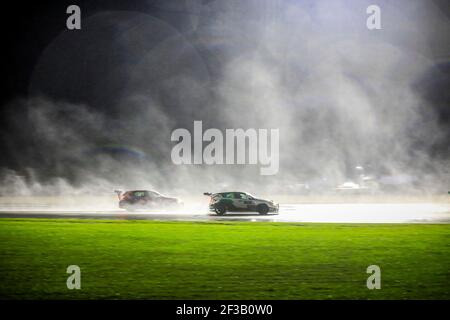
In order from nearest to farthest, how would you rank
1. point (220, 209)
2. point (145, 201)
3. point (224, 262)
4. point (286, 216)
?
1. point (224, 262)
2. point (286, 216)
3. point (220, 209)
4. point (145, 201)

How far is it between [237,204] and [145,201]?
658 centimetres

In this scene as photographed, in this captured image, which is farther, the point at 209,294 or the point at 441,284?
the point at 441,284

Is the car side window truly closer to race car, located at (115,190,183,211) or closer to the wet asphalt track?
the wet asphalt track

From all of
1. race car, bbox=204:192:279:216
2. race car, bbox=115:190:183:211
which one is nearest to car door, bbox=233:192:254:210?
race car, bbox=204:192:279:216

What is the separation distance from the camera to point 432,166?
52.4m

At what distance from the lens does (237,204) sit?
78.8ft

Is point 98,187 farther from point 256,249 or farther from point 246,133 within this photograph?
point 256,249

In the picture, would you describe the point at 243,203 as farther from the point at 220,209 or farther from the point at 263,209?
the point at 220,209

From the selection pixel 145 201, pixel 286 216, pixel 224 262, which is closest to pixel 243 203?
pixel 286 216

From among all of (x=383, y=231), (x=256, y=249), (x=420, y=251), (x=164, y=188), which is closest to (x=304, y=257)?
(x=256, y=249)

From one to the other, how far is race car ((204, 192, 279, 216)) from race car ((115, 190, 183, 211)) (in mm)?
4352

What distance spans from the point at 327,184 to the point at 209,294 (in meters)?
49.0

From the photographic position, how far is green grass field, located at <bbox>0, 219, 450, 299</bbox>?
7293mm
